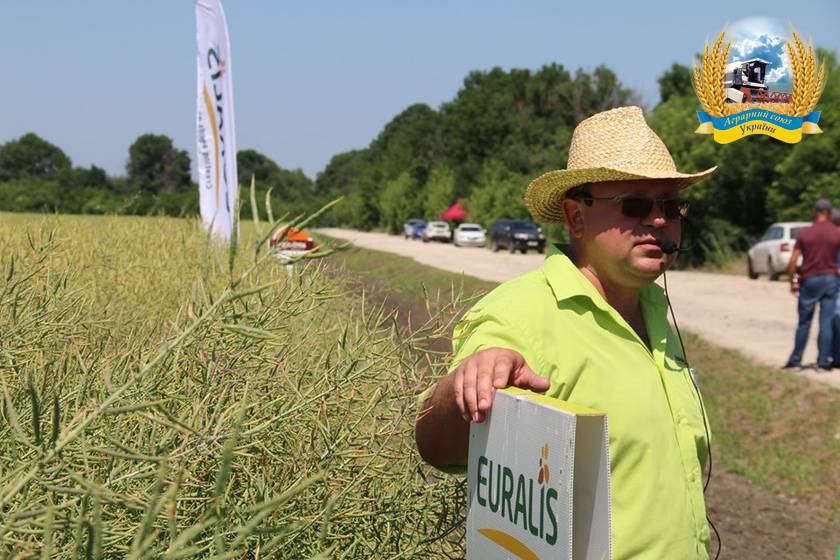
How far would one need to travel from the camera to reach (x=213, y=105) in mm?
10562

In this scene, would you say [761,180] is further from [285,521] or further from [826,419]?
[285,521]

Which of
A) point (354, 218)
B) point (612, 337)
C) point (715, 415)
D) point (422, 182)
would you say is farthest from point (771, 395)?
point (354, 218)

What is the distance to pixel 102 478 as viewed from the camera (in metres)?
1.54

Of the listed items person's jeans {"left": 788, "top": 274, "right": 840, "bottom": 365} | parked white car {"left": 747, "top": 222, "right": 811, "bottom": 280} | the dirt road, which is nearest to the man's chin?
the dirt road

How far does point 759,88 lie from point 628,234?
227 centimetres

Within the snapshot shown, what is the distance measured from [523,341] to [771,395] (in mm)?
8107

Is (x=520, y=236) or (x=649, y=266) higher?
(x=649, y=266)

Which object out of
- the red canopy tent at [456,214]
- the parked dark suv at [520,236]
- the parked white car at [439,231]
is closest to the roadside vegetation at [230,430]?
the parked dark suv at [520,236]

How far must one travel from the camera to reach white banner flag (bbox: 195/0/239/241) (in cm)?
1045

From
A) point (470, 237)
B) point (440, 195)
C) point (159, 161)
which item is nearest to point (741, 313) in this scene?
point (470, 237)

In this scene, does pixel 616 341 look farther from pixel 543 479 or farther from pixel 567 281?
pixel 543 479

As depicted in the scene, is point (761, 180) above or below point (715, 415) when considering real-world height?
above

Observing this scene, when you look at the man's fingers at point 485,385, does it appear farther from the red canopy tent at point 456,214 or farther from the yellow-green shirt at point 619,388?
the red canopy tent at point 456,214

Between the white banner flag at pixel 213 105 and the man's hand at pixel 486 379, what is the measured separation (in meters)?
8.71
